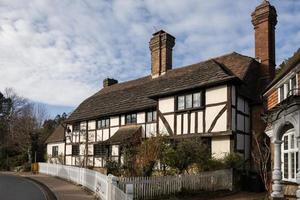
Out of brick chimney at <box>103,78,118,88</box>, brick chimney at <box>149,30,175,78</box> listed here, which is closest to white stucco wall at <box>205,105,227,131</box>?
brick chimney at <box>149,30,175,78</box>

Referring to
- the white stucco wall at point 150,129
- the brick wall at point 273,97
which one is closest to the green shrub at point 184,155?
the brick wall at point 273,97

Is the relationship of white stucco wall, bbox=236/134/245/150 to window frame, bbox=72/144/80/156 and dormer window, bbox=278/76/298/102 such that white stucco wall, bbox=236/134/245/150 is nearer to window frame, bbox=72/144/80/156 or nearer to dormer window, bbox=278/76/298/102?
dormer window, bbox=278/76/298/102

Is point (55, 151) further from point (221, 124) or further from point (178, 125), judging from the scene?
point (221, 124)

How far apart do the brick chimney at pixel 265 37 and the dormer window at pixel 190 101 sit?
4.92m

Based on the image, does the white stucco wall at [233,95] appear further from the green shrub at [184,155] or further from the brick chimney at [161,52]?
the brick chimney at [161,52]

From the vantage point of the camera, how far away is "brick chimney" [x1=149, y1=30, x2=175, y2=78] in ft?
102

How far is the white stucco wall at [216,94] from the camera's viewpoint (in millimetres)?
21672

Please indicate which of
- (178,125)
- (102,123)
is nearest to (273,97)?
(178,125)

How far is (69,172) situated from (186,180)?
432 inches

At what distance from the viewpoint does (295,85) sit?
14242mm

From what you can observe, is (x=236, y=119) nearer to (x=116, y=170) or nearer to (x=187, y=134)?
(x=187, y=134)

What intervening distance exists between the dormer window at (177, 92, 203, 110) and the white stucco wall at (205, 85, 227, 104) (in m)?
0.43

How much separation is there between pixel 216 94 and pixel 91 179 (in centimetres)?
822

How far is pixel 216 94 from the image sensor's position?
22.0 metres
